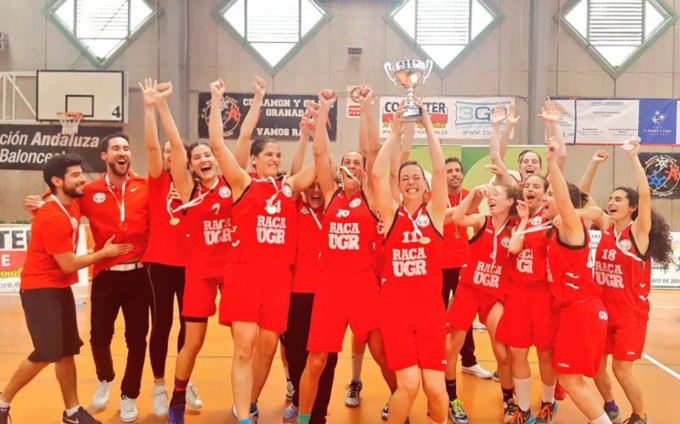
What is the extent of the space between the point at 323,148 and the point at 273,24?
11550 millimetres

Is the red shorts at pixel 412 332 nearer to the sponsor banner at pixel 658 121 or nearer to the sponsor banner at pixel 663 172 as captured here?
the sponsor banner at pixel 658 121

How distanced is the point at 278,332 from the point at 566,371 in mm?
2029

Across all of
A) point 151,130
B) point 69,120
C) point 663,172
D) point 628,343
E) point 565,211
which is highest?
point 69,120

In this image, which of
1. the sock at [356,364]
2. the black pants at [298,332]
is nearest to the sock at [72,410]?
the black pants at [298,332]

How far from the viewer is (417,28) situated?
14.8 m

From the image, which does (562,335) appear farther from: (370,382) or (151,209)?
(151,209)

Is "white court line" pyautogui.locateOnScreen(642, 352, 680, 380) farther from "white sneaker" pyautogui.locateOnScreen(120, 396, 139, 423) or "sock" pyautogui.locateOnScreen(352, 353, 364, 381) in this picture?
"white sneaker" pyautogui.locateOnScreen(120, 396, 139, 423)

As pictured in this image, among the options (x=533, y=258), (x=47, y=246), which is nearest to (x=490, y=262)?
(x=533, y=258)

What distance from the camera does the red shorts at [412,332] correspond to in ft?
12.4

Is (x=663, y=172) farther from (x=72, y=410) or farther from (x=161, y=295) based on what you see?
(x=72, y=410)

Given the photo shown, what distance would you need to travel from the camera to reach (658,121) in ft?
46.9

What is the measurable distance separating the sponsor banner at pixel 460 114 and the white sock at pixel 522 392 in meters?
10.6

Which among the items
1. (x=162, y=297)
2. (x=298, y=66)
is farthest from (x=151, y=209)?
(x=298, y=66)

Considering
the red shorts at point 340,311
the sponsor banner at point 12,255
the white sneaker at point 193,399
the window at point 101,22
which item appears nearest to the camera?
the red shorts at point 340,311
